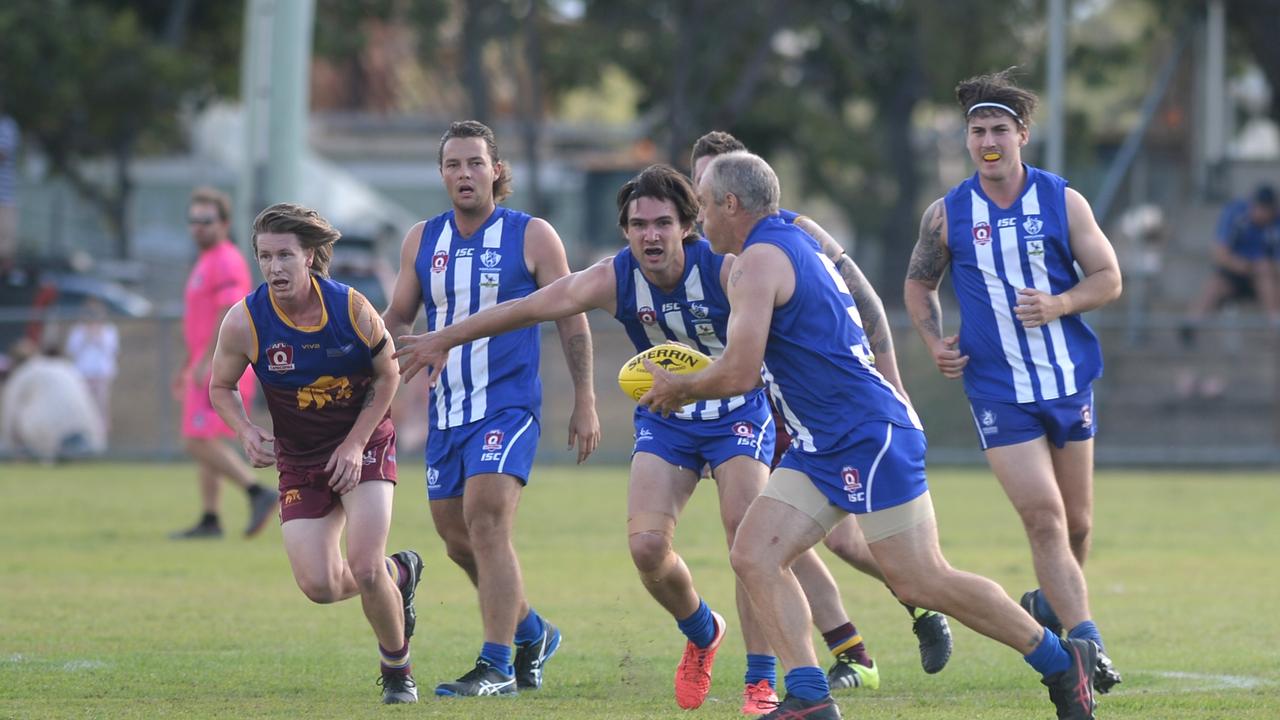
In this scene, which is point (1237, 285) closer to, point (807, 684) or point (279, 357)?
point (279, 357)

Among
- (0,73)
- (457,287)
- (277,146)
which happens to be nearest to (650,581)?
(457,287)

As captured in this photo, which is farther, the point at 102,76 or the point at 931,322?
the point at 102,76

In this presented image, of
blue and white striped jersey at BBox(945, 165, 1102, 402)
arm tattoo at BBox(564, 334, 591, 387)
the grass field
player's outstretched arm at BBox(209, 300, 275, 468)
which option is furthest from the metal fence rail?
→ player's outstretched arm at BBox(209, 300, 275, 468)

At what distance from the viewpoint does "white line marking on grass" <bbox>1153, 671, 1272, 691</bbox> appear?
7.70 metres

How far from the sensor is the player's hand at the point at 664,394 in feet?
21.1

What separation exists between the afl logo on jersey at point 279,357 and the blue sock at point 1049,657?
10.3 feet

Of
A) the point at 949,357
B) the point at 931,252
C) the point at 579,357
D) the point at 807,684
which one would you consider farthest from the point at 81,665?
the point at 931,252

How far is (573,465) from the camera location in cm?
2156

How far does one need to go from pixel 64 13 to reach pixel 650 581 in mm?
23394

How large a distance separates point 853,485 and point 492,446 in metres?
1.97

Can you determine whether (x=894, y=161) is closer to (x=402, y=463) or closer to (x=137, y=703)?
(x=402, y=463)

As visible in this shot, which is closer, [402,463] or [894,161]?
[402,463]

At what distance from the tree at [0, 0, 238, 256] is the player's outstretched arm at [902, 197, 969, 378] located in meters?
22.4

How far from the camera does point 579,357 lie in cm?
808
